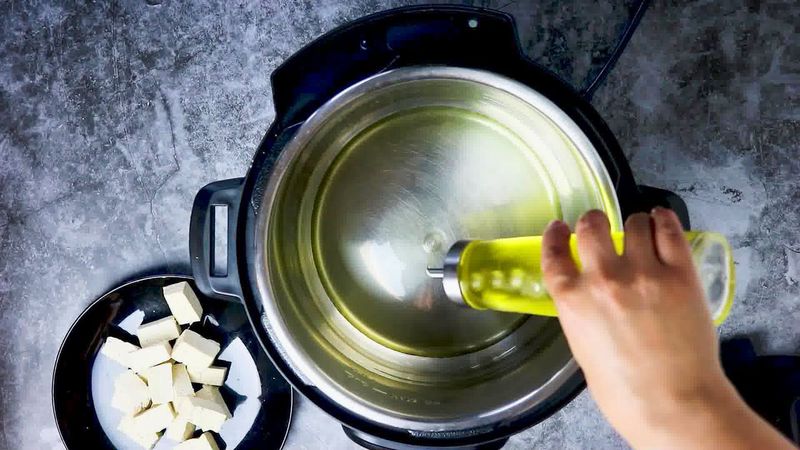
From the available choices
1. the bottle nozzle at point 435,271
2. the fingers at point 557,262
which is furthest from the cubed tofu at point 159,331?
the fingers at point 557,262

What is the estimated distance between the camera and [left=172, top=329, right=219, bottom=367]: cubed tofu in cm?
80

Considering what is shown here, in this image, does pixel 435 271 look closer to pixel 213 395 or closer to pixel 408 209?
pixel 408 209

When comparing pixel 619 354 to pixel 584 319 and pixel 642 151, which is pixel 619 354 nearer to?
pixel 584 319

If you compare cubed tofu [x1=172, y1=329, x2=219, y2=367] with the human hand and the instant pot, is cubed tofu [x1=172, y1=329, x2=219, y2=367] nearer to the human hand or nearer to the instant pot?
the instant pot

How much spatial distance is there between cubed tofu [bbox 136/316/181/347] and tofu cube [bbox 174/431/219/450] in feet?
0.44

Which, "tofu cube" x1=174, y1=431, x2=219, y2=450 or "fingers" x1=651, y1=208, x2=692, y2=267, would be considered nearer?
"fingers" x1=651, y1=208, x2=692, y2=267

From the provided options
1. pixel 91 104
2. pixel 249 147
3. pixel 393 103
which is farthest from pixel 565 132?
pixel 91 104

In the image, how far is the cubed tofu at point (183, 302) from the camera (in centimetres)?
80

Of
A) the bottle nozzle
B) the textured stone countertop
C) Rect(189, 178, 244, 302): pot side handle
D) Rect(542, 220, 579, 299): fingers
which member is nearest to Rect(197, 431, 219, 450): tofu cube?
the textured stone countertop

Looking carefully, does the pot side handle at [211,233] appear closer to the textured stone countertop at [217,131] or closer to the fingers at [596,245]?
the textured stone countertop at [217,131]

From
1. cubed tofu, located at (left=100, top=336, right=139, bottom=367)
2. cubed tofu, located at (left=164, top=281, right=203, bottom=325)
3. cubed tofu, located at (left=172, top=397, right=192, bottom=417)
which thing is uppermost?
cubed tofu, located at (left=164, top=281, right=203, bottom=325)

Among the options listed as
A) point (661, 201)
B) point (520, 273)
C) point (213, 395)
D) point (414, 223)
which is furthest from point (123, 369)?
point (661, 201)

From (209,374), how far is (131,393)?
11 cm

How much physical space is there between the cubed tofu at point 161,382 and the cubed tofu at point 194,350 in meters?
0.02
